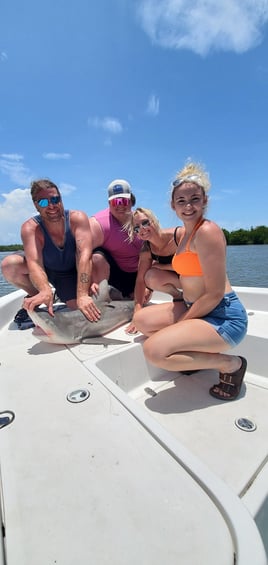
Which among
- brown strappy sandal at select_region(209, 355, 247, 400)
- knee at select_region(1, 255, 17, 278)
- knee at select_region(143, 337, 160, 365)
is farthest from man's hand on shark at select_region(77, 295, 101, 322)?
brown strappy sandal at select_region(209, 355, 247, 400)

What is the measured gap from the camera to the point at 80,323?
7.78ft

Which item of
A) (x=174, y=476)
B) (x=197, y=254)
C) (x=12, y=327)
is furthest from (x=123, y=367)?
(x=12, y=327)

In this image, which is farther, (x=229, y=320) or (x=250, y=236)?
(x=250, y=236)

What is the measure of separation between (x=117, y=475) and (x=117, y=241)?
2.62m

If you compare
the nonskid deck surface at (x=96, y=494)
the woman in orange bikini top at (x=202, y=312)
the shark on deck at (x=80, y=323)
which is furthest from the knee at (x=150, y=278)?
the nonskid deck surface at (x=96, y=494)

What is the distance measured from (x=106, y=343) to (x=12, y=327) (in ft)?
4.10

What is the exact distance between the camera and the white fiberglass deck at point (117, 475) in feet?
2.30

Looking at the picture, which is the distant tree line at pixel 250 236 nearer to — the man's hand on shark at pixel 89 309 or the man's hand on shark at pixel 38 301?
the man's hand on shark at pixel 89 309

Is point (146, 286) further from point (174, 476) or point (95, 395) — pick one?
point (174, 476)

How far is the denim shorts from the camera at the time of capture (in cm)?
180

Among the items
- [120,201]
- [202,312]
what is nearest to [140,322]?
[202,312]

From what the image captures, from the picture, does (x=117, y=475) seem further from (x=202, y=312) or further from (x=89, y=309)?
(x=89, y=309)

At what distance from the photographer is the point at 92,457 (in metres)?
1.02

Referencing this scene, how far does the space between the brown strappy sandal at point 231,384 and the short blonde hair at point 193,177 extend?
1.27 metres
